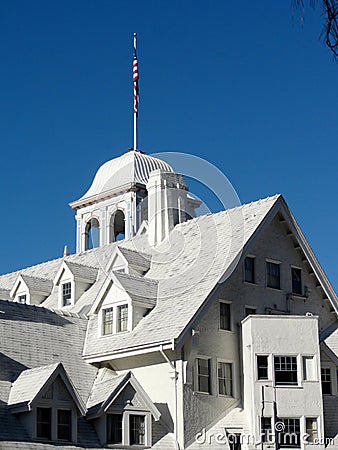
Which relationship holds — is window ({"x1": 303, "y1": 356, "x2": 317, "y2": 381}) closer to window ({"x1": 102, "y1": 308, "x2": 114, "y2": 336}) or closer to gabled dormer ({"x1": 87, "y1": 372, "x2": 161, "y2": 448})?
gabled dormer ({"x1": 87, "y1": 372, "x2": 161, "y2": 448})

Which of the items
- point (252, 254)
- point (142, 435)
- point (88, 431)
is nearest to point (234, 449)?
point (142, 435)

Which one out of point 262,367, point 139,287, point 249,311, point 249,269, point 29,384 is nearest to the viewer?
point 29,384

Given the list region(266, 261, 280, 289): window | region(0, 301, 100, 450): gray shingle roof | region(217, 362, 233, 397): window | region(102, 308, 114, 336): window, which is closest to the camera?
region(0, 301, 100, 450): gray shingle roof

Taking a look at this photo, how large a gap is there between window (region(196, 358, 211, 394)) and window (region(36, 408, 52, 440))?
5.86 m

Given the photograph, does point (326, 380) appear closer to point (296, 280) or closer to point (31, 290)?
point (296, 280)

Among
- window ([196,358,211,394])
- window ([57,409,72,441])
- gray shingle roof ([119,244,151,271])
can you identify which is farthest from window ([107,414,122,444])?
gray shingle roof ([119,244,151,271])

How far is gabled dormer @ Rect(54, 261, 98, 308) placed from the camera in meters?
37.1

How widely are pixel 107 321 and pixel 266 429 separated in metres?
7.35

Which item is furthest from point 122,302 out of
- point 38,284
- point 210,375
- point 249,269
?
point 38,284

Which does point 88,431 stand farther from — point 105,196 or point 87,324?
point 105,196

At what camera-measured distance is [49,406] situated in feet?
86.7

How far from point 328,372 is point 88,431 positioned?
10974 mm

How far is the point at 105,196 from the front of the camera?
50.0m
